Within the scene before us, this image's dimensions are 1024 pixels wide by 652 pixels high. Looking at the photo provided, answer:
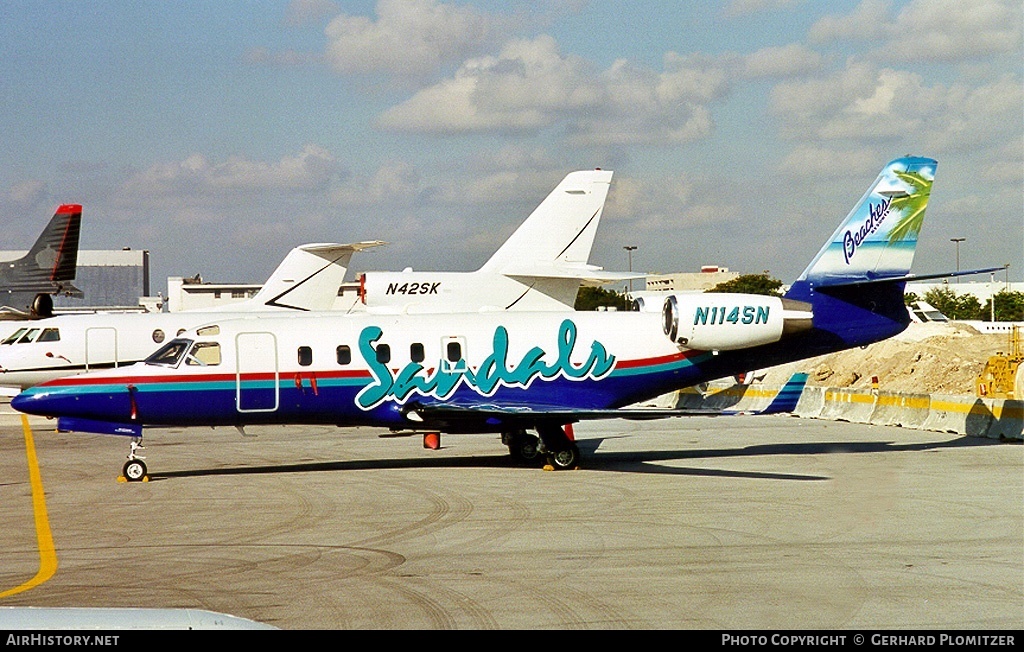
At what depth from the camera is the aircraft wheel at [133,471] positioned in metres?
19.1

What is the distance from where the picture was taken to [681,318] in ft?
66.6

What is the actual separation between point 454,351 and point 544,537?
760 centimetres

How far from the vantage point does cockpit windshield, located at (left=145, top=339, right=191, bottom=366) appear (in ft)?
63.8

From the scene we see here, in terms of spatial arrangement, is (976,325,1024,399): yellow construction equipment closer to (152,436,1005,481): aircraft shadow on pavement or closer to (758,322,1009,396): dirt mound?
(758,322,1009,396): dirt mound

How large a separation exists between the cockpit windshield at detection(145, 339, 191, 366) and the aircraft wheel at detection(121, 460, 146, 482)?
171 cm

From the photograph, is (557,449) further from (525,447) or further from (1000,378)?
(1000,378)

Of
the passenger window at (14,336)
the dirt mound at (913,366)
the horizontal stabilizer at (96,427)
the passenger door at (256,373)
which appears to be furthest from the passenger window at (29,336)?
the dirt mound at (913,366)

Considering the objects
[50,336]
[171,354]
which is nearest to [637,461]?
[171,354]

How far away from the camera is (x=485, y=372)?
20.3m

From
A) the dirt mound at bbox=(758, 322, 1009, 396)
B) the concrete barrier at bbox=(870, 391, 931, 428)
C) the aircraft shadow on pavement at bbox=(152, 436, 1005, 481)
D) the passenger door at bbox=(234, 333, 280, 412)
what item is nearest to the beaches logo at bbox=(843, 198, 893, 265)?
the aircraft shadow on pavement at bbox=(152, 436, 1005, 481)

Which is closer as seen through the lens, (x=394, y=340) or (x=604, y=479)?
(x=604, y=479)

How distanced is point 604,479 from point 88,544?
318 inches
